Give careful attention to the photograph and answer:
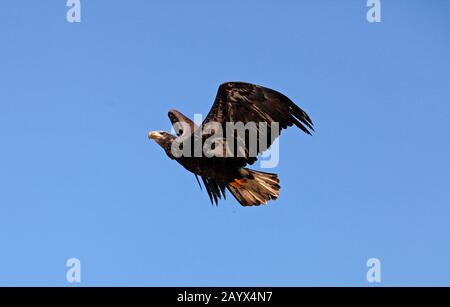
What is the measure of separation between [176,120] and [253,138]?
159 cm

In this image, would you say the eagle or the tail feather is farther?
the tail feather

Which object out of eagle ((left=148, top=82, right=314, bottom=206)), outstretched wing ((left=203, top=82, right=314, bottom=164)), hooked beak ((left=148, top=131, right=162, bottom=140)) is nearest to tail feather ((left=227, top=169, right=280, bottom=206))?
eagle ((left=148, top=82, right=314, bottom=206))

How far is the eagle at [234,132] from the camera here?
1678cm

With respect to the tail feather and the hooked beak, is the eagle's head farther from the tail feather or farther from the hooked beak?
the tail feather

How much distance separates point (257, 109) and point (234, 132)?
595 millimetres

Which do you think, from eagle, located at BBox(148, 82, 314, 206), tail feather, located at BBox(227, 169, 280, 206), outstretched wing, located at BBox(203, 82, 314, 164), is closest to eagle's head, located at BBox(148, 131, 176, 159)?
eagle, located at BBox(148, 82, 314, 206)

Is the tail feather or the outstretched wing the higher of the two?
the outstretched wing

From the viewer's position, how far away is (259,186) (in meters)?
17.6

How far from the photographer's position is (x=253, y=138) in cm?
1706

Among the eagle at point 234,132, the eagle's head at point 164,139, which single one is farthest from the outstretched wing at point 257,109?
the eagle's head at point 164,139

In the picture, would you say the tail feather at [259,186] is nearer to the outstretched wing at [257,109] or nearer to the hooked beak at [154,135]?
the outstretched wing at [257,109]

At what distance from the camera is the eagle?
16781 mm
